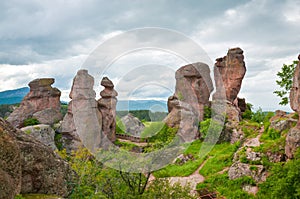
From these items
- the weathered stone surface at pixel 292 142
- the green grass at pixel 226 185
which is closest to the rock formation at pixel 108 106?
the green grass at pixel 226 185

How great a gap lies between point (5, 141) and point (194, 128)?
86.9ft

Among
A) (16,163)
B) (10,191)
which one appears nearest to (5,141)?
(16,163)

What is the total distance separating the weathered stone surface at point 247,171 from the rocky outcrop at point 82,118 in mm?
15277

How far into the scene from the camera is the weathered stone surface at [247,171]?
631 inches

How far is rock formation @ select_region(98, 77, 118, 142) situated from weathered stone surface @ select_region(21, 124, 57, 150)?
5.85 m

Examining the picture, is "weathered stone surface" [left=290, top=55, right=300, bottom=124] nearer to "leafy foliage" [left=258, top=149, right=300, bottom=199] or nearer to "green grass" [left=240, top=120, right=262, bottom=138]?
"leafy foliage" [left=258, top=149, right=300, bottom=199]

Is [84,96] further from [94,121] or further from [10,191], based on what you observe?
[10,191]

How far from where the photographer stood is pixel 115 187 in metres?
10.4

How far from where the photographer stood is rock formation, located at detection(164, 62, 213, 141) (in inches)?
1235

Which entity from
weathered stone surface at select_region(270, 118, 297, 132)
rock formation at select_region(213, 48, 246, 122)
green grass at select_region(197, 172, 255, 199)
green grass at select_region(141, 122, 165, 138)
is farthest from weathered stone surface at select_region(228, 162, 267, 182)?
rock formation at select_region(213, 48, 246, 122)

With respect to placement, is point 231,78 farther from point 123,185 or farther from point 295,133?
point 123,185

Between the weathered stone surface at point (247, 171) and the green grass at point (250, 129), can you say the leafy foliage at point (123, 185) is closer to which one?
the weathered stone surface at point (247, 171)

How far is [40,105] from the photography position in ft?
101

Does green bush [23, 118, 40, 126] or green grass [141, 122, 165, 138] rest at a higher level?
green bush [23, 118, 40, 126]
